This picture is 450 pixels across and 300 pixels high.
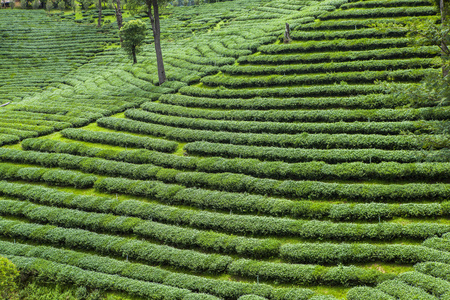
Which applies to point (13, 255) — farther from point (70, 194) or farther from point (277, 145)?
point (277, 145)

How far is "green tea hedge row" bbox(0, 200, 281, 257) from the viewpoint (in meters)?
17.5

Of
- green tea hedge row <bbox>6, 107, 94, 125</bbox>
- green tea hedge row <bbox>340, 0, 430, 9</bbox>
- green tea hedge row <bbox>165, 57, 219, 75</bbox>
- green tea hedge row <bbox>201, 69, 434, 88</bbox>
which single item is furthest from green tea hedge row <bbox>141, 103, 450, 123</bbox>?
green tea hedge row <bbox>340, 0, 430, 9</bbox>

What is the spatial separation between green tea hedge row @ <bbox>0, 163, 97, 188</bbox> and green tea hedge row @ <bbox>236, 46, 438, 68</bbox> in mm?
21098

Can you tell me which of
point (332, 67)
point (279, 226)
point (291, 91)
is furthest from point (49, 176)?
point (332, 67)

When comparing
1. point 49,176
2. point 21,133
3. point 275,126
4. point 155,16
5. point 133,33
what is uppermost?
point 155,16

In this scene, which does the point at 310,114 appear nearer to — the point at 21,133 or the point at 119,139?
the point at 119,139

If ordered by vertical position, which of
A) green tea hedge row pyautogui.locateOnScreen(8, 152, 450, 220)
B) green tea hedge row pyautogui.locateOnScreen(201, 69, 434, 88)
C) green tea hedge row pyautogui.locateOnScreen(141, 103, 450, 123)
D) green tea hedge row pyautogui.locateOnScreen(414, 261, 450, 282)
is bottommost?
green tea hedge row pyautogui.locateOnScreen(414, 261, 450, 282)

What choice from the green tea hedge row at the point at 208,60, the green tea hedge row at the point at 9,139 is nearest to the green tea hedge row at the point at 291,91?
the green tea hedge row at the point at 208,60

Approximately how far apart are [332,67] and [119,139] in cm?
1967

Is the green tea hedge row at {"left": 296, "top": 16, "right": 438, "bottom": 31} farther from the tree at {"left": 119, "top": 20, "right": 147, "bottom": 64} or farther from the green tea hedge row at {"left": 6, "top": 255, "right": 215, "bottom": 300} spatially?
the green tea hedge row at {"left": 6, "top": 255, "right": 215, "bottom": 300}

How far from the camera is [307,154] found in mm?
22781

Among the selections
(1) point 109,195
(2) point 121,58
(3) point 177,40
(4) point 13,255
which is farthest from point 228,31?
(4) point 13,255

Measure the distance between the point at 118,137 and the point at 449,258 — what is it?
78.3 ft

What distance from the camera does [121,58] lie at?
5859cm
